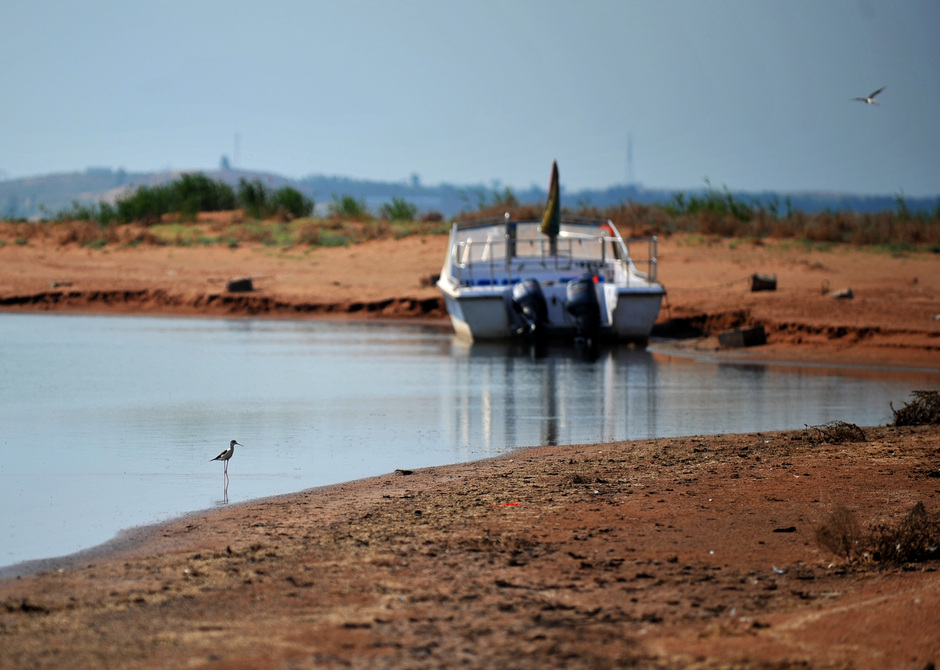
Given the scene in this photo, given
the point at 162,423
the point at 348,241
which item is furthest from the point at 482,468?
the point at 348,241

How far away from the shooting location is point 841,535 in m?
5.14

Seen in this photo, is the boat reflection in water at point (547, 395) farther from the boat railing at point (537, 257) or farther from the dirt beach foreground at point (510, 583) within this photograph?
the dirt beach foreground at point (510, 583)

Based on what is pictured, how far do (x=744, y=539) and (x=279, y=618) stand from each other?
255 centimetres

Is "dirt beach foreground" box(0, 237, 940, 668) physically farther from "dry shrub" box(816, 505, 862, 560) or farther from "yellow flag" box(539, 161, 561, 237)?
"yellow flag" box(539, 161, 561, 237)

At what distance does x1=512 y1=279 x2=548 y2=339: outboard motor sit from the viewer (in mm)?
17344

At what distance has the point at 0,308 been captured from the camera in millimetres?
23031

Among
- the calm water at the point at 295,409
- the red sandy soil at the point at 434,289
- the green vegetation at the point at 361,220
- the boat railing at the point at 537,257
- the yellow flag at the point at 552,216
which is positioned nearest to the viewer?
the calm water at the point at 295,409

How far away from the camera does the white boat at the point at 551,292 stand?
1745 cm

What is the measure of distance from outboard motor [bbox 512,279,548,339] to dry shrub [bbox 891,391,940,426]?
8269mm

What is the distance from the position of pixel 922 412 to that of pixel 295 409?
5852 mm

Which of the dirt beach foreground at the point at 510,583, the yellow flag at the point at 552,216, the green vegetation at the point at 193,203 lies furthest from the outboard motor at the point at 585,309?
the green vegetation at the point at 193,203

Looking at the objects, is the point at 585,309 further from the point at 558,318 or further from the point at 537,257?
the point at 537,257

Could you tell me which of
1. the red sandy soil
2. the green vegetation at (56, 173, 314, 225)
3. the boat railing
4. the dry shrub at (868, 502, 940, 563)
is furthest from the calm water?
the green vegetation at (56, 173, 314, 225)

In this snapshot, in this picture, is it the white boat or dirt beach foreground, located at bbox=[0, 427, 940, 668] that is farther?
the white boat
